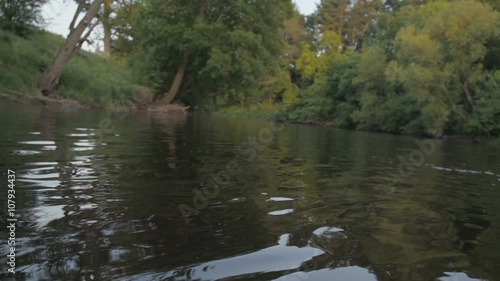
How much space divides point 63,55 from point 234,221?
1713cm

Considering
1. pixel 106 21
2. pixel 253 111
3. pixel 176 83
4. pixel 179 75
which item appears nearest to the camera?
pixel 106 21

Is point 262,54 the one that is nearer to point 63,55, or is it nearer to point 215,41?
point 215,41

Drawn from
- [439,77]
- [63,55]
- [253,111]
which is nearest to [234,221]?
[63,55]

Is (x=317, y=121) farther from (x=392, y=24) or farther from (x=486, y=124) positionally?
(x=486, y=124)

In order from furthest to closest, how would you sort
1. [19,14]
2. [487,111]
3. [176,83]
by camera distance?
[176,83]
[487,111]
[19,14]

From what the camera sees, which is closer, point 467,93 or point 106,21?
point 106,21

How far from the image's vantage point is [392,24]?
1671 inches

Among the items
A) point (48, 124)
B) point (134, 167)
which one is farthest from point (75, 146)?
point (48, 124)

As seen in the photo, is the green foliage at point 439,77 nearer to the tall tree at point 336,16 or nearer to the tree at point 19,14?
the tree at point 19,14

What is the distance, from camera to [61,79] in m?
20.0

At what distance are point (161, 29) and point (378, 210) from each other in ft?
77.0

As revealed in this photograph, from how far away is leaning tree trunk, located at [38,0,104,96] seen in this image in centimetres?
1809

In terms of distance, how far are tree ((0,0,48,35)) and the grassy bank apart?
0.52m
